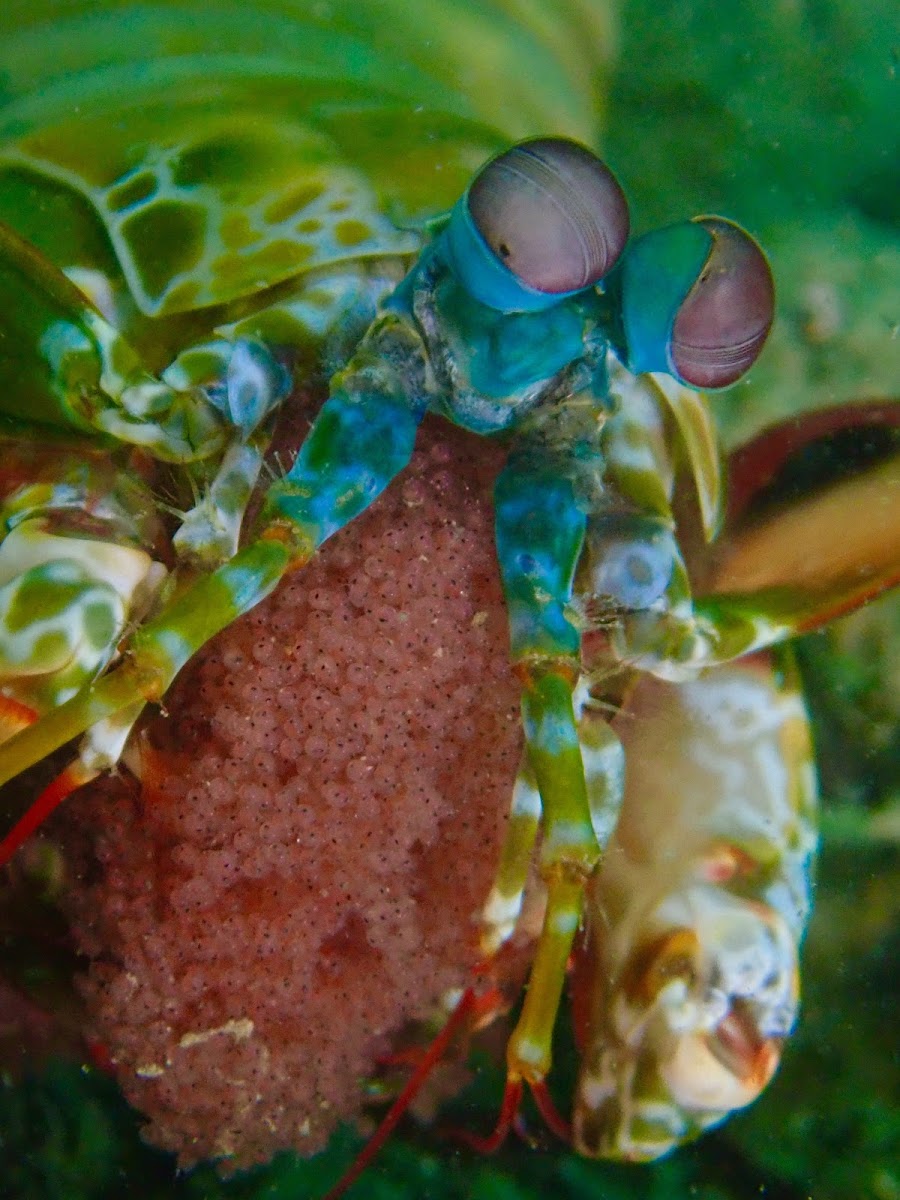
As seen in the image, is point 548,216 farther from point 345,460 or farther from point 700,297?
point 345,460

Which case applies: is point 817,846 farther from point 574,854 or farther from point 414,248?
point 414,248

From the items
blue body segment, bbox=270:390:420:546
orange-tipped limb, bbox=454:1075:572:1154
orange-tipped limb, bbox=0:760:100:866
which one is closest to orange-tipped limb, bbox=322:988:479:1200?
orange-tipped limb, bbox=454:1075:572:1154

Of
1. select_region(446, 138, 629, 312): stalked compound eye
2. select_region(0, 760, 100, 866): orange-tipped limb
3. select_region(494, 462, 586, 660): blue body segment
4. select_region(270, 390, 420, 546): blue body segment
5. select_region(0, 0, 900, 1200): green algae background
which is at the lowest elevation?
select_region(0, 0, 900, 1200): green algae background

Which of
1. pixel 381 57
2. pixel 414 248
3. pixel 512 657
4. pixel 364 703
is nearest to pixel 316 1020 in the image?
pixel 364 703

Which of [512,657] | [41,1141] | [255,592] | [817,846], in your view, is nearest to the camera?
[255,592]

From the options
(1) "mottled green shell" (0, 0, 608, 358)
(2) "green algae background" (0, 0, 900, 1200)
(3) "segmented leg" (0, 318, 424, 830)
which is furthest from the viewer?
(2) "green algae background" (0, 0, 900, 1200)

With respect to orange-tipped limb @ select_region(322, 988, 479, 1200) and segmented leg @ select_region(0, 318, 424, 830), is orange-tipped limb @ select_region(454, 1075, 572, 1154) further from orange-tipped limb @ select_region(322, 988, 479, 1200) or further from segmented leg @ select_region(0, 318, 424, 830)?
segmented leg @ select_region(0, 318, 424, 830)
